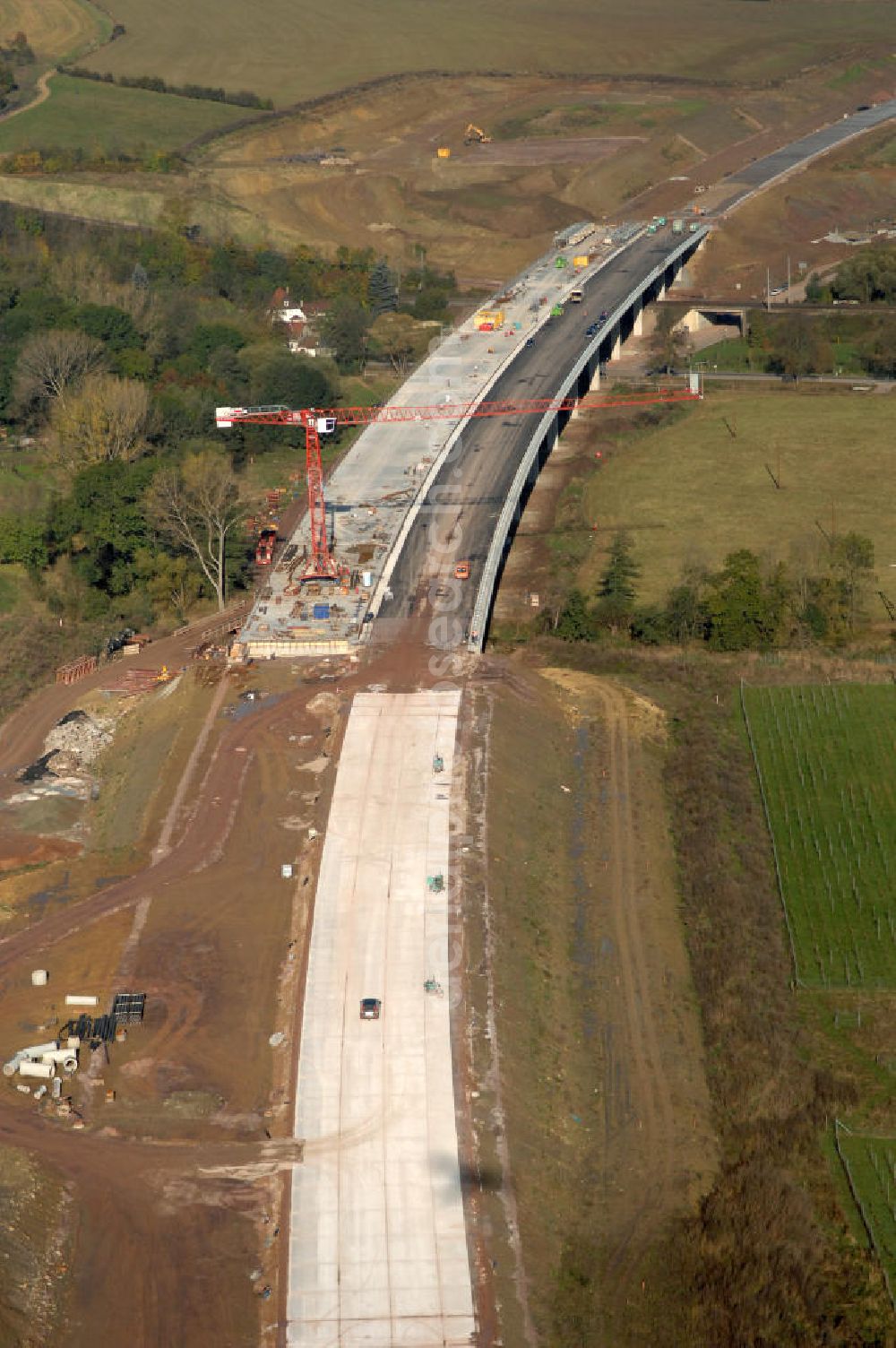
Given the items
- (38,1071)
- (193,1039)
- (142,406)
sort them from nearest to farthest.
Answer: (38,1071) < (193,1039) < (142,406)

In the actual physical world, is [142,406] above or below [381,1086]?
above

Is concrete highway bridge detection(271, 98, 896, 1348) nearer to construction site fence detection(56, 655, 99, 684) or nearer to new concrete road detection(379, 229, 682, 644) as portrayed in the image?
new concrete road detection(379, 229, 682, 644)

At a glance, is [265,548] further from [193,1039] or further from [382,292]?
[382,292]

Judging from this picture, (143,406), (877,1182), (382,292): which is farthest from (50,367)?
(877,1182)

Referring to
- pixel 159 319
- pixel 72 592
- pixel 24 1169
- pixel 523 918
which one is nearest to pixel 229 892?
pixel 523 918

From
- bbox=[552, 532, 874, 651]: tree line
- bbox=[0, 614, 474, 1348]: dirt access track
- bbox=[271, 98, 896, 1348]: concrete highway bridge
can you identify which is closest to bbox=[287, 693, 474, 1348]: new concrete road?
bbox=[271, 98, 896, 1348]: concrete highway bridge

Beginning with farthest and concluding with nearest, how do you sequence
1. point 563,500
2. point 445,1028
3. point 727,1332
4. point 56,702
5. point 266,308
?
1. point 266,308
2. point 563,500
3. point 56,702
4. point 445,1028
5. point 727,1332

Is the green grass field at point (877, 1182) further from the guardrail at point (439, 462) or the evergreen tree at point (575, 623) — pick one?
the guardrail at point (439, 462)

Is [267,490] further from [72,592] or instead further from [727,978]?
[727,978]
